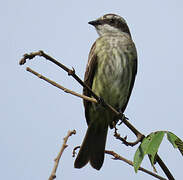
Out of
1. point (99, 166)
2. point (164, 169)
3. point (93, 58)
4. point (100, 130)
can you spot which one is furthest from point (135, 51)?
point (164, 169)

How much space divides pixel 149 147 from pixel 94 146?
2547 mm

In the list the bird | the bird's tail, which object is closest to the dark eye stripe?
the bird

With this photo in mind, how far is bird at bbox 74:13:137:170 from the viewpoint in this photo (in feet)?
16.1

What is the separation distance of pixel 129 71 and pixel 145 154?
300cm

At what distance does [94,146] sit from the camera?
15.6 feet

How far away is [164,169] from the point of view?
6.88 feet

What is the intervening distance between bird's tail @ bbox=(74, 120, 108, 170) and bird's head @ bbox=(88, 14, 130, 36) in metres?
1.41

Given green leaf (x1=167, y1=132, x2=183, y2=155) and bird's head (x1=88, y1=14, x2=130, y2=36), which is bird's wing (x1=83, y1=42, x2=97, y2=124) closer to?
bird's head (x1=88, y1=14, x2=130, y2=36)

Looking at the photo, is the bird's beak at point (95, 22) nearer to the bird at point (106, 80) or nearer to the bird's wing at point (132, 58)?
the bird at point (106, 80)

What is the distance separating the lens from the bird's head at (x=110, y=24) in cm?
564

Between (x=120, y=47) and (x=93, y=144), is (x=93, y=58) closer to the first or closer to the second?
(x=120, y=47)

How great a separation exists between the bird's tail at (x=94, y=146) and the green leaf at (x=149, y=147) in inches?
62.2

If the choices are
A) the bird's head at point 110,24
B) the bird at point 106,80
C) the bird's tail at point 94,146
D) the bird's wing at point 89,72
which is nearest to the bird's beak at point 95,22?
the bird's head at point 110,24

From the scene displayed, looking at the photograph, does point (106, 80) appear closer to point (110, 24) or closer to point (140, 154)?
point (110, 24)
